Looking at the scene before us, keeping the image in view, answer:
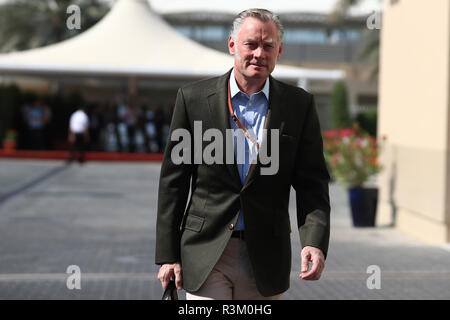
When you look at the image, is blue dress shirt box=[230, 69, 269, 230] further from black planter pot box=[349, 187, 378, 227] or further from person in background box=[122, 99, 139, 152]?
person in background box=[122, 99, 139, 152]

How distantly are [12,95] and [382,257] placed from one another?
72.9 ft

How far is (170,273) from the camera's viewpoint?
3.43 m

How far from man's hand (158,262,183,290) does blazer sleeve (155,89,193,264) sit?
0.02 metres

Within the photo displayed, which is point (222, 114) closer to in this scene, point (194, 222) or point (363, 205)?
point (194, 222)

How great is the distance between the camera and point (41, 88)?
49.3 meters

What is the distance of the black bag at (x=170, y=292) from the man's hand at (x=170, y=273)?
0.02 m

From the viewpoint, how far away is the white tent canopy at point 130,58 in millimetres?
28297

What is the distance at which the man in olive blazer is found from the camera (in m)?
3.31

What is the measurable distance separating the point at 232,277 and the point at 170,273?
0.25 metres

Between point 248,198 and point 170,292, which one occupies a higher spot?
point 248,198
